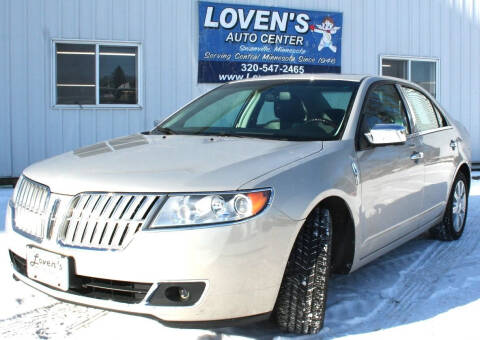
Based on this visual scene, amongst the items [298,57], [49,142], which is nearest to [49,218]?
[49,142]

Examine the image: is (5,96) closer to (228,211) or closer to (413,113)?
(413,113)

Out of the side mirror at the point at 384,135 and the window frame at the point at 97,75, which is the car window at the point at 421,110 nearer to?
the side mirror at the point at 384,135

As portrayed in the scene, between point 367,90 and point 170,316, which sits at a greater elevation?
point 367,90

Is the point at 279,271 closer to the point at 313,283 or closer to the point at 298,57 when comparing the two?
the point at 313,283

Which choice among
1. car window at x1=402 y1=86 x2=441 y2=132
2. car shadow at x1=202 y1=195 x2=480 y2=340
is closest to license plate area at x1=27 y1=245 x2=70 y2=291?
car shadow at x1=202 y1=195 x2=480 y2=340

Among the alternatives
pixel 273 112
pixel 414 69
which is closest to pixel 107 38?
pixel 273 112

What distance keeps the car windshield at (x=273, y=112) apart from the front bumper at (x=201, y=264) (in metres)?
1.04

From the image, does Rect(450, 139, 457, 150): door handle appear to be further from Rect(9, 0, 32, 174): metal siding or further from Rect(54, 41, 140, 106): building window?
Rect(9, 0, 32, 174): metal siding

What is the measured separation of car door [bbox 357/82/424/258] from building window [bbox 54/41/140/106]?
551cm

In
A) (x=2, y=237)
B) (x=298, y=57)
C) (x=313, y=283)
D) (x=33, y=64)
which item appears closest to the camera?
(x=313, y=283)

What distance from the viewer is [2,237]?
5250 mm

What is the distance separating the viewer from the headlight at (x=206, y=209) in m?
2.64

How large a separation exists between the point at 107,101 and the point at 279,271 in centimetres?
678

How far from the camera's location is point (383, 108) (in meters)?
4.22
